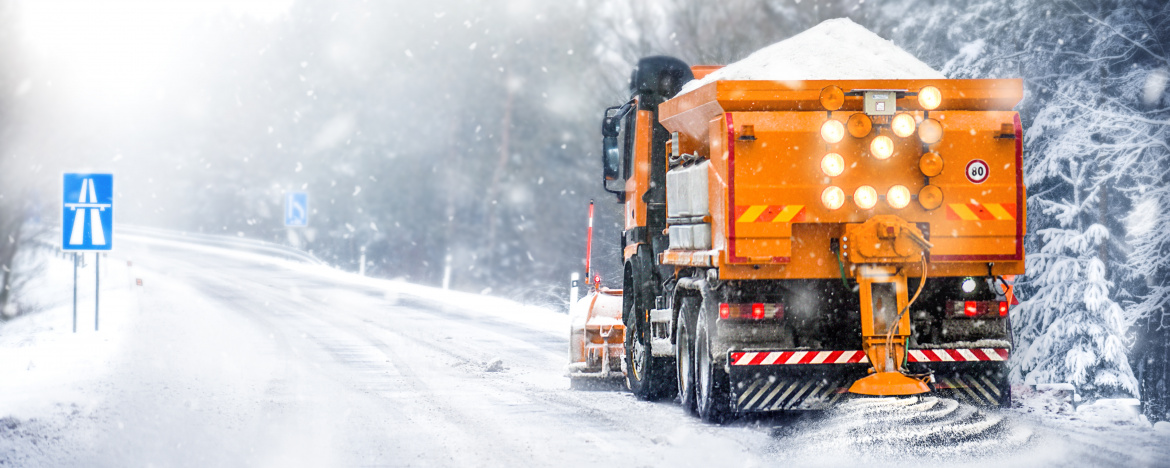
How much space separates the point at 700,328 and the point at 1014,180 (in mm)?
2339

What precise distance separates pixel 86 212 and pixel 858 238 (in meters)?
11.1

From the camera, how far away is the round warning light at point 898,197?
22.9 feet

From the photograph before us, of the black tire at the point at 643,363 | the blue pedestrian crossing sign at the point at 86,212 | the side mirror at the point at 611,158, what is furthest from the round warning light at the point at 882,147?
the blue pedestrian crossing sign at the point at 86,212

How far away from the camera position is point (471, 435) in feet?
23.8

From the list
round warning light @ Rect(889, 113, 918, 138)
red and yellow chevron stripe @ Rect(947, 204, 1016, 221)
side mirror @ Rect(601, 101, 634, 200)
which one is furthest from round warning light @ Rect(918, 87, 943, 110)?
side mirror @ Rect(601, 101, 634, 200)

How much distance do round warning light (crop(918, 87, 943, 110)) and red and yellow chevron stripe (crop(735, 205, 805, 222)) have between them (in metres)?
1.01

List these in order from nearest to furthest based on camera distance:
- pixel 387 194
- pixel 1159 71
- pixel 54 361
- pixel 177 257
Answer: pixel 54 361, pixel 1159 71, pixel 177 257, pixel 387 194

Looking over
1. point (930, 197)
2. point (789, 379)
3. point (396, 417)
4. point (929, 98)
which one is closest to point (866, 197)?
point (930, 197)

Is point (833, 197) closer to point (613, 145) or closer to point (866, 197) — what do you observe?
point (866, 197)

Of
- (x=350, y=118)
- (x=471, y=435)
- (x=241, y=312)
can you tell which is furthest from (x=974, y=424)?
(x=350, y=118)

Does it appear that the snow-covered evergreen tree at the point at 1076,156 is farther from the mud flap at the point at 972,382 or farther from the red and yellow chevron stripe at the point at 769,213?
the red and yellow chevron stripe at the point at 769,213

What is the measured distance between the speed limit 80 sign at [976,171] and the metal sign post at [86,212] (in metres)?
11.2

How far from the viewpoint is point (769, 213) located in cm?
700

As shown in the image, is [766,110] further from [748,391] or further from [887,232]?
[748,391]
